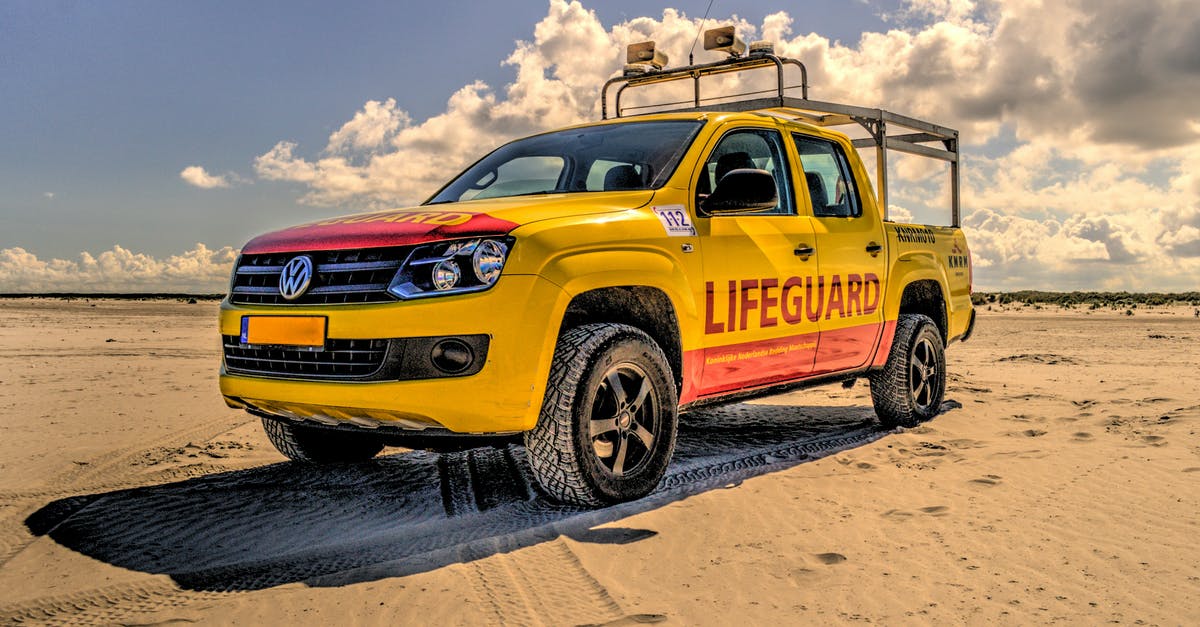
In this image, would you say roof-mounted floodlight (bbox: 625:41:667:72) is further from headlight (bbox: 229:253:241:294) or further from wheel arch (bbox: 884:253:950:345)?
headlight (bbox: 229:253:241:294)

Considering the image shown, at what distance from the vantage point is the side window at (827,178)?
20.2 ft

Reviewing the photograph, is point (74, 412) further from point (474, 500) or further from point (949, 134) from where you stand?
point (949, 134)

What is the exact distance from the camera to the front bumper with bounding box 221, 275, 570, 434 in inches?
159

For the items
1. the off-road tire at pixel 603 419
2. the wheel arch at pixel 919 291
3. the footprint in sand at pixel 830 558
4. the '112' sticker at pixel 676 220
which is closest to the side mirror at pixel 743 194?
the '112' sticker at pixel 676 220

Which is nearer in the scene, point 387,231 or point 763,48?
point 387,231

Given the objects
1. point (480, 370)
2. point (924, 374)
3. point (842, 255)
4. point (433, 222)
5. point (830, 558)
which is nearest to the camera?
point (830, 558)

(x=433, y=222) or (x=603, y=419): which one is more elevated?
(x=433, y=222)

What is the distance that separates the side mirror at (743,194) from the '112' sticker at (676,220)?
0.53 ft

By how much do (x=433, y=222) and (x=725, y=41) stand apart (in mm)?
4771

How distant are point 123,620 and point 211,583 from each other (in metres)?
0.40

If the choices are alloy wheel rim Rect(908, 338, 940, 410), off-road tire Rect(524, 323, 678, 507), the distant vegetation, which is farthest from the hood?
the distant vegetation

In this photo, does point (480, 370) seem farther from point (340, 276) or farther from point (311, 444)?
point (311, 444)

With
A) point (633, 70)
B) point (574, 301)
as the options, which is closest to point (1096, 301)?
point (633, 70)

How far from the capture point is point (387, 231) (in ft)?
13.8
